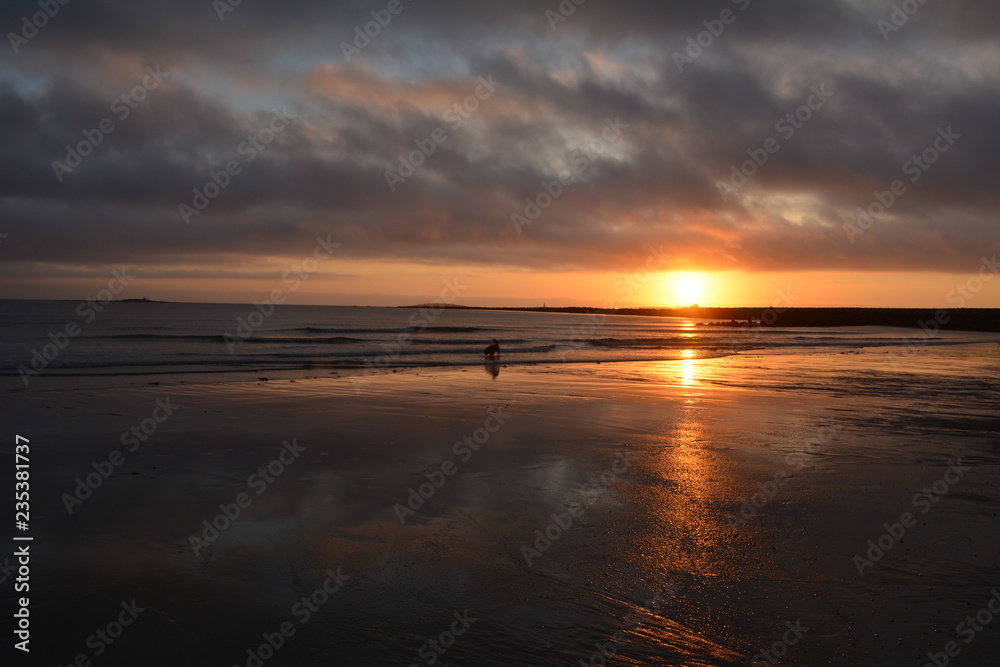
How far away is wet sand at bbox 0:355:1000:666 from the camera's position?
471 cm

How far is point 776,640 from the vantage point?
4.70 m

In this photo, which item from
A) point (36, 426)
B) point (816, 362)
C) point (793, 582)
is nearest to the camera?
point (793, 582)

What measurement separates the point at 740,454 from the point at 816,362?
25.0 meters

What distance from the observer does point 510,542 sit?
21.6 ft

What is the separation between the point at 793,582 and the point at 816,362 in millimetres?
30330

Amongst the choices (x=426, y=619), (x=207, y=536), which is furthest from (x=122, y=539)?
(x=426, y=619)

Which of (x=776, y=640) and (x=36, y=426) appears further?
(x=36, y=426)

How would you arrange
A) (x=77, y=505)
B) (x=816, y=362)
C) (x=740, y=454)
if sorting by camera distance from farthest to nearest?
1. (x=816, y=362)
2. (x=740, y=454)
3. (x=77, y=505)

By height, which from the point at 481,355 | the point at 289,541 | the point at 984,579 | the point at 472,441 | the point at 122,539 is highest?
the point at 481,355

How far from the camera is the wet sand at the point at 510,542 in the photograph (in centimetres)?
471

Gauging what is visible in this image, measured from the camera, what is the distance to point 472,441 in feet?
39.0

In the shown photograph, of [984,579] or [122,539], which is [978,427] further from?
[122,539]

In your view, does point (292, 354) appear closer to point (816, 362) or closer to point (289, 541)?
point (816, 362)

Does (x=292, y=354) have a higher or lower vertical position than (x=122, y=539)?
higher
